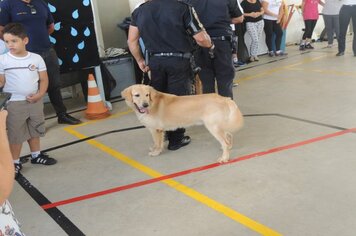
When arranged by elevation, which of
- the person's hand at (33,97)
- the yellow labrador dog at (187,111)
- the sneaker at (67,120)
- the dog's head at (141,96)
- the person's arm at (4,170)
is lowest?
the sneaker at (67,120)

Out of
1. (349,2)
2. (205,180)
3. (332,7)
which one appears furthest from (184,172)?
(332,7)

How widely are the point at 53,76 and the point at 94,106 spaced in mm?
729

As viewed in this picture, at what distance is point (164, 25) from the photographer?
11.6 feet

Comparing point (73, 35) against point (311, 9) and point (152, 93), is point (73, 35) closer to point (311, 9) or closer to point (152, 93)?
point (152, 93)

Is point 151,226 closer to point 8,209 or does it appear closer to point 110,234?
point 110,234

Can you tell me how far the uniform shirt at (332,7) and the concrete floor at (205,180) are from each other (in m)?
4.53

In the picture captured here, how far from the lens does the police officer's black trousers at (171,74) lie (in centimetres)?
371

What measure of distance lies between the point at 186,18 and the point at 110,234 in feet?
6.76

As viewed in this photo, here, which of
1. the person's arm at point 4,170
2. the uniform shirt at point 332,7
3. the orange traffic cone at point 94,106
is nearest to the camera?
the person's arm at point 4,170

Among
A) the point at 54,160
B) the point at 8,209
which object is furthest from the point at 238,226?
the point at 54,160

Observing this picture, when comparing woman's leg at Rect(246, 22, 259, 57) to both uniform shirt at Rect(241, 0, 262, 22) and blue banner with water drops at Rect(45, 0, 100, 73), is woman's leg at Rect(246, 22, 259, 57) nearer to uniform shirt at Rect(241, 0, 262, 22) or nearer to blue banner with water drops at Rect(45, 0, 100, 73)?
uniform shirt at Rect(241, 0, 262, 22)

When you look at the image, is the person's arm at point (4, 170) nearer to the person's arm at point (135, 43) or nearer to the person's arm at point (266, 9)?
the person's arm at point (135, 43)

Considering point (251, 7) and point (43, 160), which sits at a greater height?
point (251, 7)

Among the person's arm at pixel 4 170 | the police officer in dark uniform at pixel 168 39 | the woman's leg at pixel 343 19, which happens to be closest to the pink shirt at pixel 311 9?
the woman's leg at pixel 343 19
